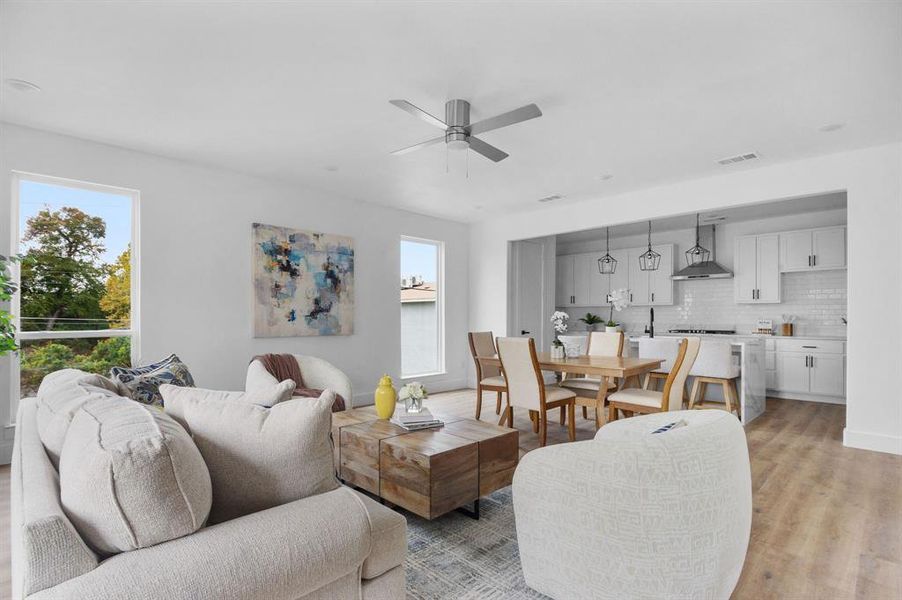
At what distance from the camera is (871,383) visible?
13.1 feet

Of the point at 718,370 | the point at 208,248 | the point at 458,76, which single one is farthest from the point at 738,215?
the point at 208,248

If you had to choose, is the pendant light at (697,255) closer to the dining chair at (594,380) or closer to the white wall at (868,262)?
the white wall at (868,262)

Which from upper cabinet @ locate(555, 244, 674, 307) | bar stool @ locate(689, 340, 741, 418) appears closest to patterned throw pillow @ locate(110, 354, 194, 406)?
bar stool @ locate(689, 340, 741, 418)

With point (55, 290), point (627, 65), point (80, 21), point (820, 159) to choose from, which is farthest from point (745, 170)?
point (55, 290)

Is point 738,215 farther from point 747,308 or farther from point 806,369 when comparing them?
point 806,369

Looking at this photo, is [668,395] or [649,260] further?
[649,260]

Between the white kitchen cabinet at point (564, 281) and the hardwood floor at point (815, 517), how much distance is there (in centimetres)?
426

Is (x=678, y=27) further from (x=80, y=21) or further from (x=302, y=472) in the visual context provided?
(x=80, y=21)

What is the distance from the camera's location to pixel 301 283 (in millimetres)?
5164

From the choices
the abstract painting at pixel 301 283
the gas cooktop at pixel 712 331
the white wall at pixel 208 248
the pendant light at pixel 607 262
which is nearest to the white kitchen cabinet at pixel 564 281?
the pendant light at pixel 607 262

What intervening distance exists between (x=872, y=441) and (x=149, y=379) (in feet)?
18.2

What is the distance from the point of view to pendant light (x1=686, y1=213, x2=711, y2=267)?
22.1 feet

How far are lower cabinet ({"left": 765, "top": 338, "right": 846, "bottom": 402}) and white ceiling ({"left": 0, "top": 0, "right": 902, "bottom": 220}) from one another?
9.67 ft

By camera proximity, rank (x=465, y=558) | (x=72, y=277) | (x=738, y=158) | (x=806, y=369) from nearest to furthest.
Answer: (x=465, y=558) → (x=72, y=277) → (x=738, y=158) → (x=806, y=369)
